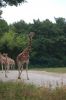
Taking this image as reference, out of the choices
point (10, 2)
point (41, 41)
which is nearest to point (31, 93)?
point (10, 2)

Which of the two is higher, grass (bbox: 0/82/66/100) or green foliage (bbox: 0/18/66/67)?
green foliage (bbox: 0/18/66/67)

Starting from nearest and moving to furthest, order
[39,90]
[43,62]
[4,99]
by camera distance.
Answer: [4,99] → [39,90] → [43,62]

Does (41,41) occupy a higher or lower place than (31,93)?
higher

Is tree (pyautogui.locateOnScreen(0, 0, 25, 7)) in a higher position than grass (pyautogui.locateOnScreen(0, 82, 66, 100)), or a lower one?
higher

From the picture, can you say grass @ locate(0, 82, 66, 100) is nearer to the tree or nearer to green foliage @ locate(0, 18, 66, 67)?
the tree

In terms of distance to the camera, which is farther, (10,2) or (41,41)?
(41,41)

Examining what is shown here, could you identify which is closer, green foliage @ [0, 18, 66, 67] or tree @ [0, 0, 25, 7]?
tree @ [0, 0, 25, 7]

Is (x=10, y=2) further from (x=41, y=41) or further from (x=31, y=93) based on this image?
(x=41, y=41)

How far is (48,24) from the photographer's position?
265 ft

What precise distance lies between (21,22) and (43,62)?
15470mm

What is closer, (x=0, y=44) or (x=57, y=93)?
(x=57, y=93)

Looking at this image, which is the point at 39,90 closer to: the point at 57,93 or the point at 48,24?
the point at 57,93

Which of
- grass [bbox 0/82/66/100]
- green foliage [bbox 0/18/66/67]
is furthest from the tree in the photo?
green foliage [bbox 0/18/66/67]

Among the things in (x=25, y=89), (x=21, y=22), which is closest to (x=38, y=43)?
(x=21, y=22)
